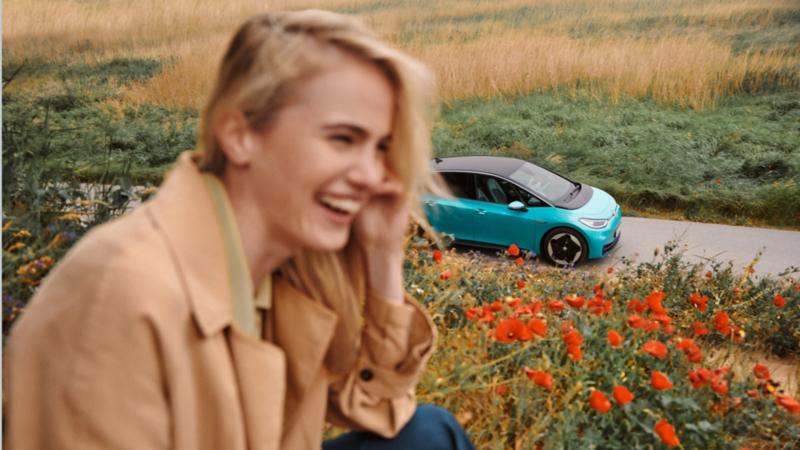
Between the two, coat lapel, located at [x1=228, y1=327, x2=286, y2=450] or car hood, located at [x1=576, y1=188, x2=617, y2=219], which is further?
car hood, located at [x1=576, y1=188, x2=617, y2=219]

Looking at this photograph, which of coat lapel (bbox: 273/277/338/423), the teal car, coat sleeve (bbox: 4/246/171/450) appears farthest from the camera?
the teal car

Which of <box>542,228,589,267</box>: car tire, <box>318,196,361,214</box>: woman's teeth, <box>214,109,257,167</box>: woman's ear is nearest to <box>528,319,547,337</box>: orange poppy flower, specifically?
<box>318,196,361,214</box>: woman's teeth

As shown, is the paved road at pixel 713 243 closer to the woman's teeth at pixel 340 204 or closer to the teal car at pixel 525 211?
the teal car at pixel 525 211

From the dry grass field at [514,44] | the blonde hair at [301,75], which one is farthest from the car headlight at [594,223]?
the dry grass field at [514,44]

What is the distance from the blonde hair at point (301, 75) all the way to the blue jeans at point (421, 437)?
0.50 meters

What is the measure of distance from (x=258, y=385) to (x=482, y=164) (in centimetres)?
742

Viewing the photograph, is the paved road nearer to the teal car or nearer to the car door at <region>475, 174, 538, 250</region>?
the teal car

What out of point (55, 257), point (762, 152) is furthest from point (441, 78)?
point (55, 257)

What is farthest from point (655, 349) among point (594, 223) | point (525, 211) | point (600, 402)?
point (525, 211)

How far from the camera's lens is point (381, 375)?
1.60 m

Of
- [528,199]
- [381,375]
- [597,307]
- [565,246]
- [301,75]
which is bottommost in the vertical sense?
[565,246]

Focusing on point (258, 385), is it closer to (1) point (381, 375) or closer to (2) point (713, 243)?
(1) point (381, 375)

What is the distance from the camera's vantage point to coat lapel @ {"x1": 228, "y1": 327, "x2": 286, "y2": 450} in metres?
1.22

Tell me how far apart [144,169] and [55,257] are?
10100mm
